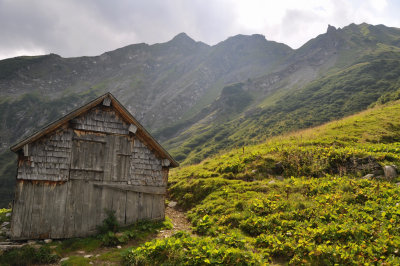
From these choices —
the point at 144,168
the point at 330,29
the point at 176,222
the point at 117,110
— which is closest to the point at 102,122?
the point at 117,110

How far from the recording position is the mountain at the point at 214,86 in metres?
65.1

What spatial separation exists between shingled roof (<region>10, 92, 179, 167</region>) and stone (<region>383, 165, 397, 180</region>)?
35.1 feet

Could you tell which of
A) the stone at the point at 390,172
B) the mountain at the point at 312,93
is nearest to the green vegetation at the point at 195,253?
the stone at the point at 390,172

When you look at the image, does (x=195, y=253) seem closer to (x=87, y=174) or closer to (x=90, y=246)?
(x=90, y=246)

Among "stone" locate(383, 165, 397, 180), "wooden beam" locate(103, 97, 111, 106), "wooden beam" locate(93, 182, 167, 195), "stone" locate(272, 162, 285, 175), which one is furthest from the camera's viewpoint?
"stone" locate(272, 162, 285, 175)

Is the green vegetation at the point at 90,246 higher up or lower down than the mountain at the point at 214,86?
lower down

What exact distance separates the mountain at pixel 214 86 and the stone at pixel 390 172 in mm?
34098

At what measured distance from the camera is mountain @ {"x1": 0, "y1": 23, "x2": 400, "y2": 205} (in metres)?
65.1

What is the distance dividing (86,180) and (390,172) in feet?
48.8

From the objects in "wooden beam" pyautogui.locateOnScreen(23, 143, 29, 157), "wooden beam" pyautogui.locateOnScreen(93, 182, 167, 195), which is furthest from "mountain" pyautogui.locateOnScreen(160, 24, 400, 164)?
"wooden beam" pyautogui.locateOnScreen(23, 143, 29, 157)

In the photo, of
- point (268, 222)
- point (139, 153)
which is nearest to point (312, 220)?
point (268, 222)

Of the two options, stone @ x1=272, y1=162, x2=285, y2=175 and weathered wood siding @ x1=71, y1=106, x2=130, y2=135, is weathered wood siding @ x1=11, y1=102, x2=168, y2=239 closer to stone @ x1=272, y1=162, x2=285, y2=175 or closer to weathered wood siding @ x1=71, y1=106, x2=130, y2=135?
weathered wood siding @ x1=71, y1=106, x2=130, y2=135

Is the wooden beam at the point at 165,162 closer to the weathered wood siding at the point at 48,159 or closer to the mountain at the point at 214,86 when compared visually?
the weathered wood siding at the point at 48,159

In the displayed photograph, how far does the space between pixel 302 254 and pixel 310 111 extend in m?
60.3
